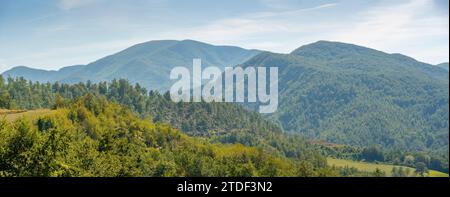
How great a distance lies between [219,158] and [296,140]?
9074 centimetres

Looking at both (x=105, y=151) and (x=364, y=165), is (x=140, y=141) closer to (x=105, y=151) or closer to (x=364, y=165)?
(x=105, y=151)

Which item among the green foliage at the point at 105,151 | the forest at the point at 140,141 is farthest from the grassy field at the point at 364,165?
the green foliage at the point at 105,151

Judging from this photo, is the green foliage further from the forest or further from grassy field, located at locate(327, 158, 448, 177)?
grassy field, located at locate(327, 158, 448, 177)

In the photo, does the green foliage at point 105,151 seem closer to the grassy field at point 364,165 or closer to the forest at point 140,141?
the forest at point 140,141

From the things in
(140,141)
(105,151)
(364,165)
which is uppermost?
(105,151)

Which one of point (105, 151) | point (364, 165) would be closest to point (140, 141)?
point (105, 151)

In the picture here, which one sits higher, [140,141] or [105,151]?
[105,151]

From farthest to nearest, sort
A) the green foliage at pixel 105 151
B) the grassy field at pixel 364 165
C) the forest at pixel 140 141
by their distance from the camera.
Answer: the grassy field at pixel 364 165
the forest at pixel 140 141
the green foliage at pixel 105 151

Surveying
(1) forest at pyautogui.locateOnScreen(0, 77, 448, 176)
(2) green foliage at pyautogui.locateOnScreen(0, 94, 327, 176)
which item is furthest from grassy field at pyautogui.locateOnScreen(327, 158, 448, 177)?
(2) green foliage at pyautogui.locateOnScreen(0, 94, 327, 176)

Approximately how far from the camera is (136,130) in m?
107
